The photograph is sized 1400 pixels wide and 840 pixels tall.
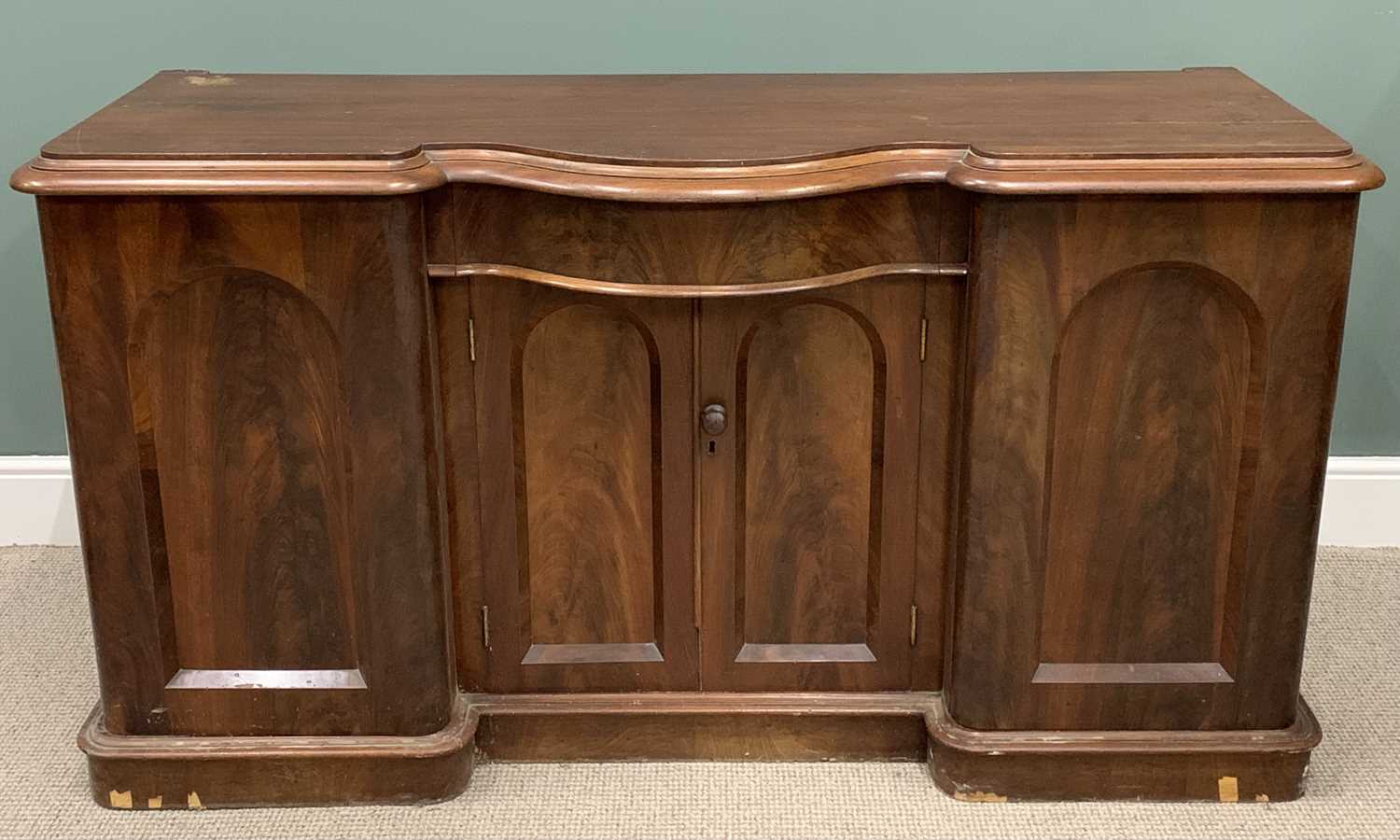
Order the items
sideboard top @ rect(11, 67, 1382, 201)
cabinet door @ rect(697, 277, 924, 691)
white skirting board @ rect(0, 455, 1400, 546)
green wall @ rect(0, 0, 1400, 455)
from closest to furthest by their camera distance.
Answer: sideboard top @ rect(11, 67, 1382, 201) → cabinet door @ rect(697, 277, 924, 691) → green wall @ rect(0, 0, 1400, 455) → white skirting board @ rect(0, 455, 1400, 546)

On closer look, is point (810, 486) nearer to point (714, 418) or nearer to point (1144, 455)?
point (714, 418)

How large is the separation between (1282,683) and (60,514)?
1853mm

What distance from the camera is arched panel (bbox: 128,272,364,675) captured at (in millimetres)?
1890

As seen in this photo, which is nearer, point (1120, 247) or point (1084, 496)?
point (1120, 247)

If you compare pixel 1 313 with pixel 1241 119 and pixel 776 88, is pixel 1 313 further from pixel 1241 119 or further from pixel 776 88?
pixel 1241 119

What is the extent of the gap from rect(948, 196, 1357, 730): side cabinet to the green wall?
0.67 metres

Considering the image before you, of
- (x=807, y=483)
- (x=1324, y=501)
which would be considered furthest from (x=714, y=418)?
(x=1324, y=501)

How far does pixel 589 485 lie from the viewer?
2033 millimetres

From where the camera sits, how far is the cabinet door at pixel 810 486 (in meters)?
1.95

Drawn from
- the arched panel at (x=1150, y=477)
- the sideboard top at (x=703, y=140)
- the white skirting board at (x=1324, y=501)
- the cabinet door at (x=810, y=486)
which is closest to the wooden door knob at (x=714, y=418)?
the cabinet door at (x=810, y=486)

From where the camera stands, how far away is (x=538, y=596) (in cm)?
209

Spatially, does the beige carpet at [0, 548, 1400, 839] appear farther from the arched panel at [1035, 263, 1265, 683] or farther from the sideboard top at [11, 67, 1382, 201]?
the sideboard top at [11, 67, 1382, 201]

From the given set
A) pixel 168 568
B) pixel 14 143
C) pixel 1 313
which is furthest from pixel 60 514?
pixel 168 568

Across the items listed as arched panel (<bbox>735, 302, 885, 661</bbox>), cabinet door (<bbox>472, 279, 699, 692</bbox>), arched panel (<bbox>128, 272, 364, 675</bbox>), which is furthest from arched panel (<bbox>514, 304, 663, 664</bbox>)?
arched panel (<bbox>128, 272, 364, 675</bbox>)
